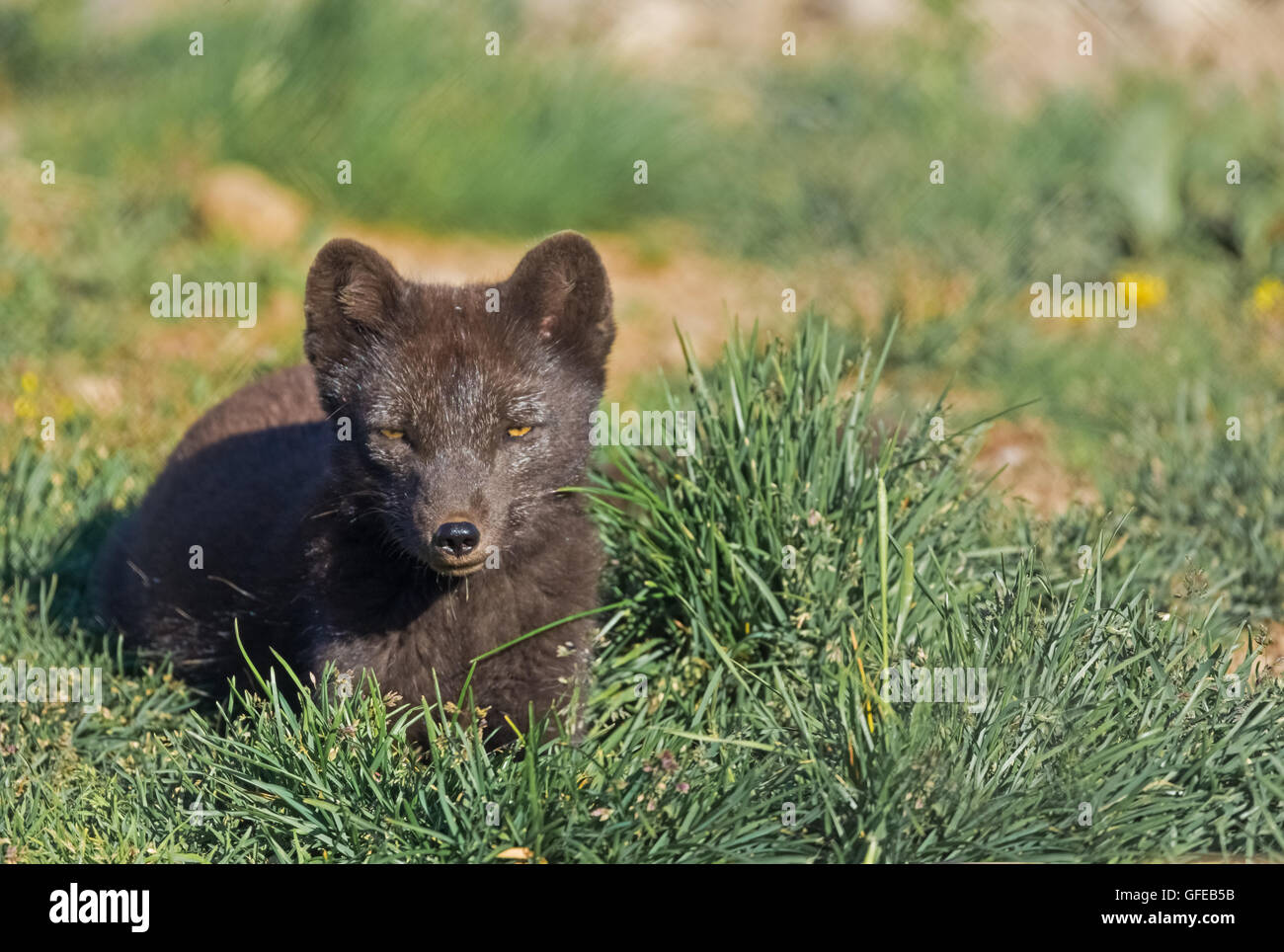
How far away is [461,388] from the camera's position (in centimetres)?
410

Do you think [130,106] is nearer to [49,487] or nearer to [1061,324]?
[49,487]

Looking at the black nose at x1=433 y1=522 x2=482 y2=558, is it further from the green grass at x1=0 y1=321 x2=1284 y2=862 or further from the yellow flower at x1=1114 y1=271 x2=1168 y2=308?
the yellow flower at x1=1114 y1=271 x2=1168 y2=308

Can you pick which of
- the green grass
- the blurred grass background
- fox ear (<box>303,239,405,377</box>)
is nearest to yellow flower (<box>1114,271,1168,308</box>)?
the blurred grass background

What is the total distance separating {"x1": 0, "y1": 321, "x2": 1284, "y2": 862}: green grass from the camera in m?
3.66

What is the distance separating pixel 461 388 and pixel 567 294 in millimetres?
499

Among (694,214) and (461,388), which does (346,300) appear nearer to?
(461,388)

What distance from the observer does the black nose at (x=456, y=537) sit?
385cm

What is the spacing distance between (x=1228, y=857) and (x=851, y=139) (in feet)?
26.7

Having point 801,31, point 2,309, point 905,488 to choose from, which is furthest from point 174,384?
point 801,31

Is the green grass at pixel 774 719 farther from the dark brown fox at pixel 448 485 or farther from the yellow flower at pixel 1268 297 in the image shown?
the yellow flower at pixel 1268 297

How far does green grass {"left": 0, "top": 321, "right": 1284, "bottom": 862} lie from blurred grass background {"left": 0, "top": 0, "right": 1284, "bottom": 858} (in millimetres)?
346

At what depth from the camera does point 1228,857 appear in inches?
143

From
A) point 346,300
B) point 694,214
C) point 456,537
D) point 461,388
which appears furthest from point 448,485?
point 694,214

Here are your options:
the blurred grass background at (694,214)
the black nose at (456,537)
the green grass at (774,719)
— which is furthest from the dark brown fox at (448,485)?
the blurred grass background at (694,214)
